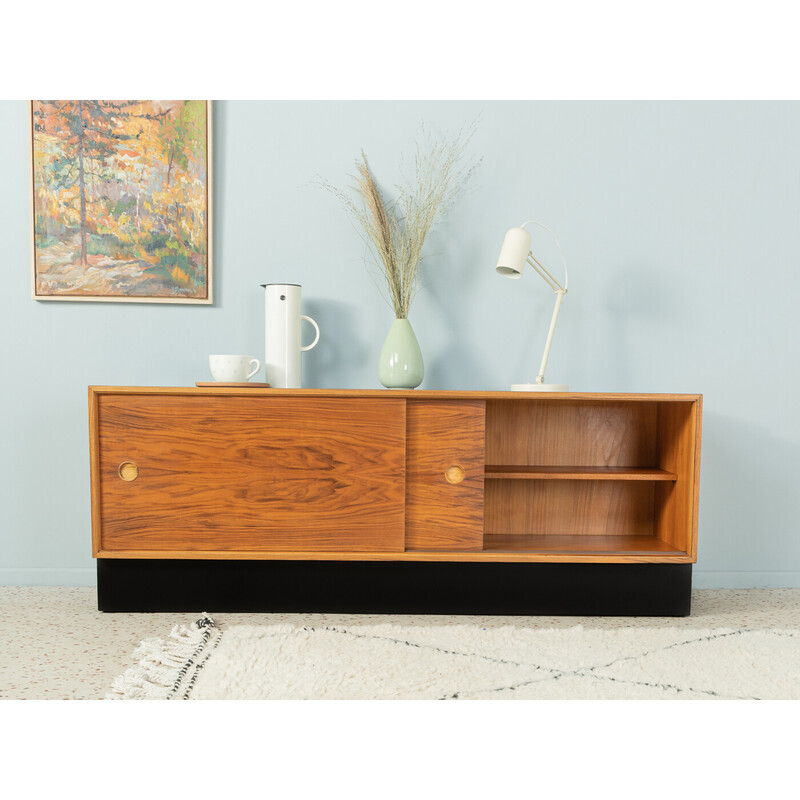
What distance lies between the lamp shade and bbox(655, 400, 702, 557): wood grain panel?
66 cm

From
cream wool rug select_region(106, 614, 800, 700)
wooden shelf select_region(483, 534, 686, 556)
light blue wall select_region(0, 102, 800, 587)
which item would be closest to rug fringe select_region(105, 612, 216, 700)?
cream wool rug select_region(106, 614, 800, 700)

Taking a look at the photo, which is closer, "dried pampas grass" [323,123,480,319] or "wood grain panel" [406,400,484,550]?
"wood grain panel" [406,400,484,550]

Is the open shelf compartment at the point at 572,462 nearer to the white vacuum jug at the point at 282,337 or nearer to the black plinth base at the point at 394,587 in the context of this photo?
the black plinth base at the point at 394,587

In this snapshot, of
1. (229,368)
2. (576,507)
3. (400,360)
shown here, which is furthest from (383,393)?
(576,507)

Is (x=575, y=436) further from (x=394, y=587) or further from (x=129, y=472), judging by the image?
(x=129, y=472)

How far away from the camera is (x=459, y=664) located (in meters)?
1.46

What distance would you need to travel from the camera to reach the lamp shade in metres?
1.92

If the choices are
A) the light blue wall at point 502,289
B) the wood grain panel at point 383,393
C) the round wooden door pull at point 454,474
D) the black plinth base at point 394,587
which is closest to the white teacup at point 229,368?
the wood grain panel at point 383,393

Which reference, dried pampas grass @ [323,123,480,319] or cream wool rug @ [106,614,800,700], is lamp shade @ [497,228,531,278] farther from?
cream wool rug @ [106,614,800,700]

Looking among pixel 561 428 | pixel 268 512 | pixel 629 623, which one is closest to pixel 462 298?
pixel 561 428

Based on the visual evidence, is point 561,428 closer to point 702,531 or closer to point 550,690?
point 702,531

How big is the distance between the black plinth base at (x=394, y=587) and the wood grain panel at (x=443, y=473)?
11 cm

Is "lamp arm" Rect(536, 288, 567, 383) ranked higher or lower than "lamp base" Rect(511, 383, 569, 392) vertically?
higher

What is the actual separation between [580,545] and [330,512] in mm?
791
